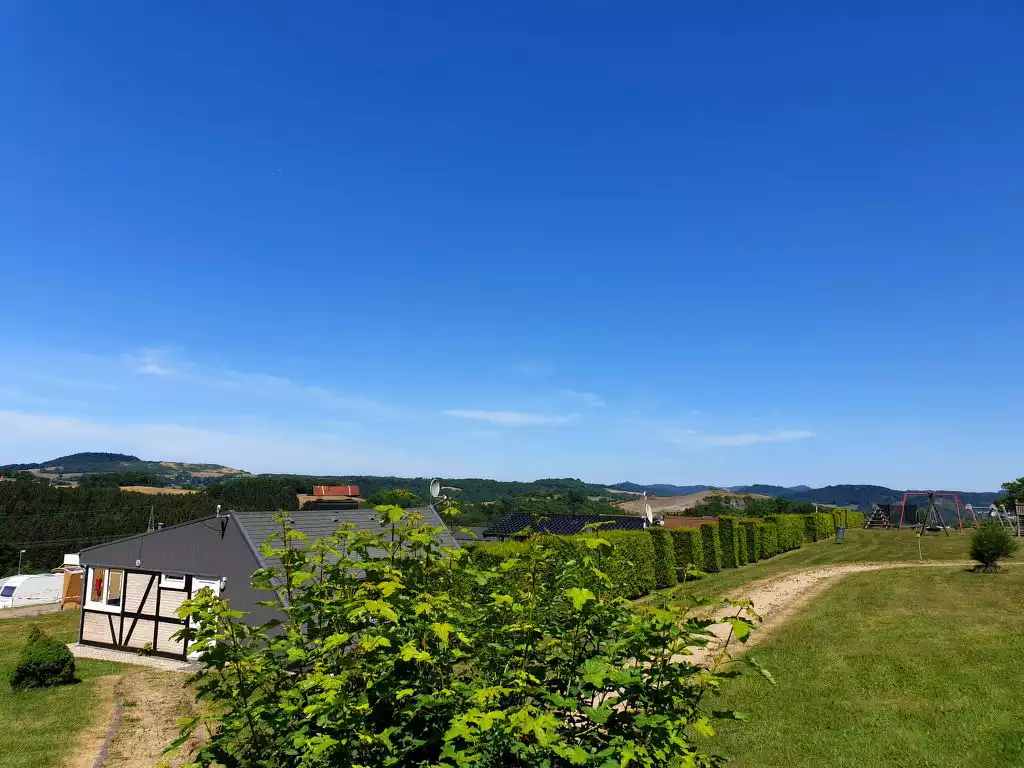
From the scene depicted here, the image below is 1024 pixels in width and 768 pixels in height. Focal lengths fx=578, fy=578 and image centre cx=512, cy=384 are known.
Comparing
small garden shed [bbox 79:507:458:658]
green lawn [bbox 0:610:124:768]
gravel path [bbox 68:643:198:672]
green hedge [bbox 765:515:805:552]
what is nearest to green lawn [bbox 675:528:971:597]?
green hedge [bbox 765:515:805:552]

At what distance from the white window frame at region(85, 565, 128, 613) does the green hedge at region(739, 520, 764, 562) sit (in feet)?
107

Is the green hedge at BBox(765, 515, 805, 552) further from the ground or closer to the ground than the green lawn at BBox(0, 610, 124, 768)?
further from the ground

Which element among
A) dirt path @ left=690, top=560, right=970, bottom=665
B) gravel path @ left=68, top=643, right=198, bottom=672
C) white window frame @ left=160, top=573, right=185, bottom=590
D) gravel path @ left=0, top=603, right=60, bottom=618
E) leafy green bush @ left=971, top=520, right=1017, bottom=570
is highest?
leafy green bush @ left=971, top=520, right=1017, bottom=570

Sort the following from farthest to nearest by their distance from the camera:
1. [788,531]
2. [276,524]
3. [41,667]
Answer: [788,531]
[276,524]
[41,667]

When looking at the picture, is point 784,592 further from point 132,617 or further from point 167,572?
point 132,617

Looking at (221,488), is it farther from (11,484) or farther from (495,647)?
(495,647)

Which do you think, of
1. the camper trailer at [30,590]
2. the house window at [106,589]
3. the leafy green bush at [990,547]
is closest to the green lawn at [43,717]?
the house window at [106,589]

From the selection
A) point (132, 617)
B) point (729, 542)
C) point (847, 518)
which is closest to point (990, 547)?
point (729, 542)

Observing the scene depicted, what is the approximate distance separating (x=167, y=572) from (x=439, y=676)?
21619 mm

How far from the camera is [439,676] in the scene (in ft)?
12.0

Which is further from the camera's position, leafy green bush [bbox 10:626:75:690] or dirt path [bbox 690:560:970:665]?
dirt path [bbox 690:560:970:665]

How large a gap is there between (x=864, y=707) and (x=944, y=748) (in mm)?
1850

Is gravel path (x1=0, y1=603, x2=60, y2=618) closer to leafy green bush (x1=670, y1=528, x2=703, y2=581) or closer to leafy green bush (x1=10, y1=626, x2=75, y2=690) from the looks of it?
leafy green bush (x1=10, y1=626, x2=75, y2=690)

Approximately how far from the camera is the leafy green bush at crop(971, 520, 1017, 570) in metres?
20.6
